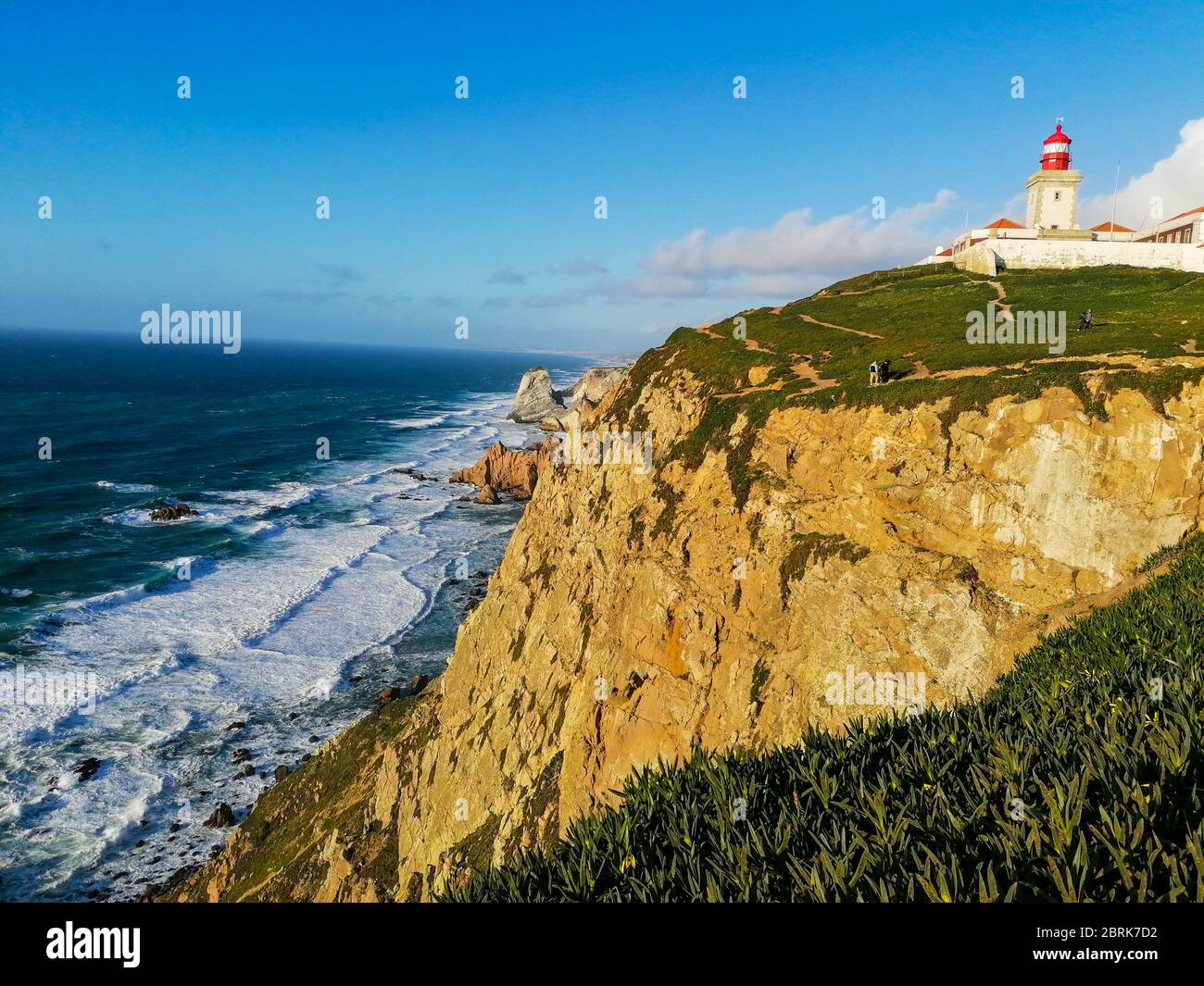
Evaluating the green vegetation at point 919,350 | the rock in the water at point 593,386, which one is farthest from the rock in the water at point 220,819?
the rock in the water at point 593,386

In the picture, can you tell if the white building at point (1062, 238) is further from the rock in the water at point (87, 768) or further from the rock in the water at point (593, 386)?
the rock in the water at point (593, 386)

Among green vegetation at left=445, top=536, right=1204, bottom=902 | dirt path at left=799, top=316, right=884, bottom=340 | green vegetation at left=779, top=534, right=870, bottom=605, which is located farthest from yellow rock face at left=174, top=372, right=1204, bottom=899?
dirt path at left=799, top=316, right=884, bottom=340

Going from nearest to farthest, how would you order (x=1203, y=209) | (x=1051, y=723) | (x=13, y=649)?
1. (x=1051, y=723)
2. (x=13, y=649)
3. (x=1203, y=209)

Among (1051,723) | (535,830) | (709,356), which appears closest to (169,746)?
(535,830)

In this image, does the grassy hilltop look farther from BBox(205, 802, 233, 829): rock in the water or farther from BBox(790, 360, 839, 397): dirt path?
BBox(205, 802, 233, 829): rock in the water

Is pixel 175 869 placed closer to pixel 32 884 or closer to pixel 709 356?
pixel 32 884

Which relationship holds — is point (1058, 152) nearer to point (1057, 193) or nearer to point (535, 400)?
point (1057, 193)
